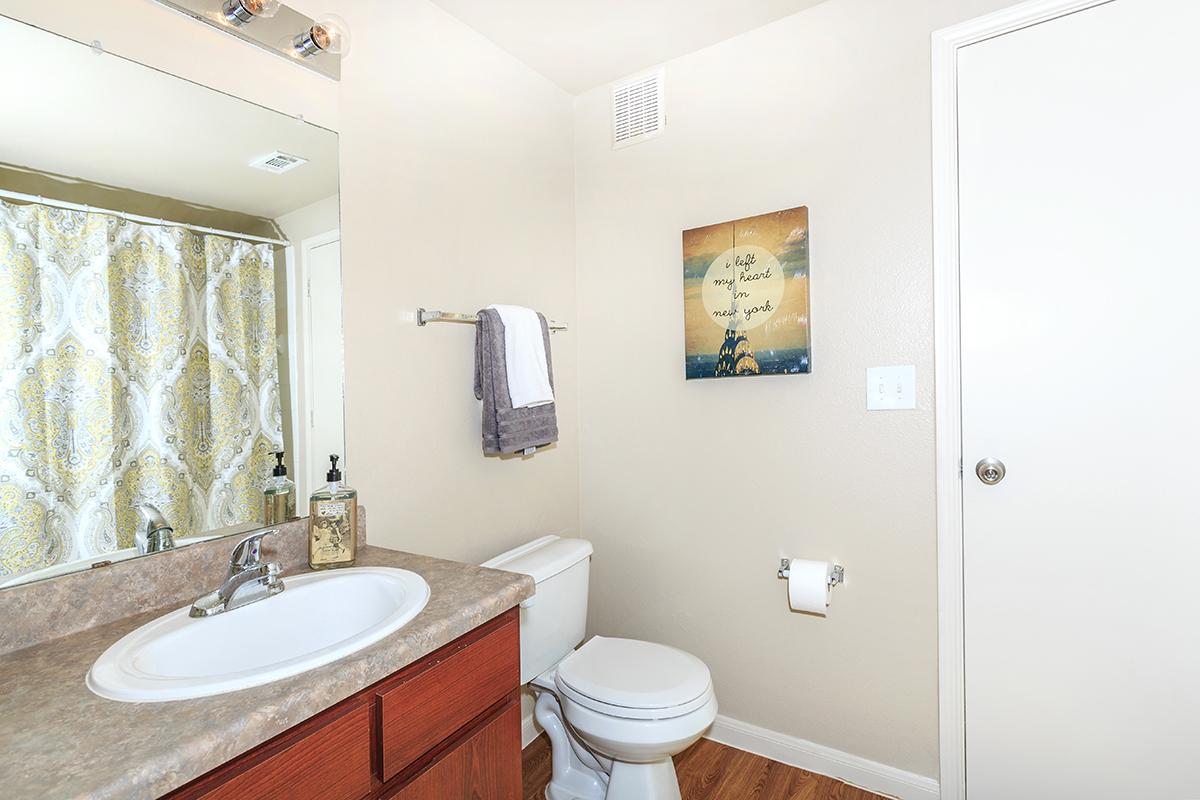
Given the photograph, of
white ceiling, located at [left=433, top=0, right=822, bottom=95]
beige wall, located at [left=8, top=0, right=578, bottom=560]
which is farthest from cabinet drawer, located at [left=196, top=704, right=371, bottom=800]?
white ceiling, located at [left=433, top=0, right=822, bottom=95]

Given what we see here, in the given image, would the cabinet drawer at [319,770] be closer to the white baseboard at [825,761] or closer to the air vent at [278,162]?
the air vent at [278,162]

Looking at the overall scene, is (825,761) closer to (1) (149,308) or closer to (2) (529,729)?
(2) (529,729)

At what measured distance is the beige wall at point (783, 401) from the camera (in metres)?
1.69

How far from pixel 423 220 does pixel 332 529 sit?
90cm

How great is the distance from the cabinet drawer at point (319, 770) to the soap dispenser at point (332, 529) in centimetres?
53

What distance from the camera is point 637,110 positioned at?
2.15m

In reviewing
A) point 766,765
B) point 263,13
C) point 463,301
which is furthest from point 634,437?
point 263,13

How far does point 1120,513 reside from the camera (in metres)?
1.45

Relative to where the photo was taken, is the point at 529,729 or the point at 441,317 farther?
the point at 529,729

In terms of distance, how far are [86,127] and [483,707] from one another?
1.29 m

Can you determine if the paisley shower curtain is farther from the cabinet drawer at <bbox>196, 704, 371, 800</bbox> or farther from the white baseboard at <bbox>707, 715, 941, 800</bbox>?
the white baseboard at <bbox>707, 715, 941, 800</bbox>

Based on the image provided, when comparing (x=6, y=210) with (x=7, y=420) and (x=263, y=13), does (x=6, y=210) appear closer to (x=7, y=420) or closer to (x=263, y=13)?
(x=7, y=420)

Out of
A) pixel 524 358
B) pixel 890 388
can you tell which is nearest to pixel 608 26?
pixel 524 358

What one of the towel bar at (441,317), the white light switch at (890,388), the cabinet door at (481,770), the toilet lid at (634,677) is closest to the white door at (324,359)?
the towel bar at (441,317)
